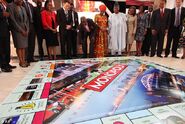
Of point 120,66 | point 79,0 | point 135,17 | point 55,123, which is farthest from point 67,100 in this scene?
point 79,0

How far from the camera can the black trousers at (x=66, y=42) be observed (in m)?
4.22

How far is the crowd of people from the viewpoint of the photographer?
3490 millimetres

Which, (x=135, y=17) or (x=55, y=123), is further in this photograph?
(x=135, y=17)

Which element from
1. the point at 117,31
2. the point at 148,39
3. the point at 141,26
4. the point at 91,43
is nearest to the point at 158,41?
the point at 148,39

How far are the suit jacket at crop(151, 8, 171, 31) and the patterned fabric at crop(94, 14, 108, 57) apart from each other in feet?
3.99

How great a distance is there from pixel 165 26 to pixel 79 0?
2.69 metres

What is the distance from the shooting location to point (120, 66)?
7.96 ft

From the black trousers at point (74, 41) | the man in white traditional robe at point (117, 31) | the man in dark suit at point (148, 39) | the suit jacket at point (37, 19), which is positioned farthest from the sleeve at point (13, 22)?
the man in dark suit at point (148, 39)

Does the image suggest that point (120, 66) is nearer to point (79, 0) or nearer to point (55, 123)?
point (55, 123)

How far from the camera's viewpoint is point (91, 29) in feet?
13.8

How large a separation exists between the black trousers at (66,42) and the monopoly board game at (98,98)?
2140mm

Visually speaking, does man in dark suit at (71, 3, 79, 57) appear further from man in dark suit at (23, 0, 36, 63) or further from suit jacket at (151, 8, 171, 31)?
suit jacket at (151, 8, 171, 31)

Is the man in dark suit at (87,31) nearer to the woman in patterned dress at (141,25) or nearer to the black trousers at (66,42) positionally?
the black trousers at (66,42)

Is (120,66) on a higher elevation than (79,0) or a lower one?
lower
